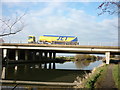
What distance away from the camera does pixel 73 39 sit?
193ft

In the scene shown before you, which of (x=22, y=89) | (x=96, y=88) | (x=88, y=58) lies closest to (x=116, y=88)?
(x=96, y=88)

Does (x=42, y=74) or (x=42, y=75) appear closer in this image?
(x=42, y=75)

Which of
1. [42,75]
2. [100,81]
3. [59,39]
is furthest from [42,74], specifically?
[59,39]

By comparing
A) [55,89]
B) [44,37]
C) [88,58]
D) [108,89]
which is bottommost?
[88,58]

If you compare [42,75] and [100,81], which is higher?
[100,81]

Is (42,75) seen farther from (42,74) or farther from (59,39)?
(59,39)

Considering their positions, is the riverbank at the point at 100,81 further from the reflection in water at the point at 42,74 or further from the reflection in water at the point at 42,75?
the reflection in water at the point at 42,75

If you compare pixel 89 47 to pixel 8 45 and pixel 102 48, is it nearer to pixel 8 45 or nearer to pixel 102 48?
pixel 102 48

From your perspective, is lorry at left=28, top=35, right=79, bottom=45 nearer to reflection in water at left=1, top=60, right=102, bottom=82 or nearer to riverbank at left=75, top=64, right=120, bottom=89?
reflection in water at left=1, top=60, right=102, bottom=82

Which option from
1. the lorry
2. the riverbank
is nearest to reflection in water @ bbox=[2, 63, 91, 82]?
the riverbank

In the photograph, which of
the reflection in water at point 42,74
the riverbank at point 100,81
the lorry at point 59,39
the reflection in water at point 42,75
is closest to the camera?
the riverbank at point 100,81

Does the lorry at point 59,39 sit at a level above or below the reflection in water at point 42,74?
above

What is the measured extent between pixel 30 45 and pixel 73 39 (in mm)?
18845

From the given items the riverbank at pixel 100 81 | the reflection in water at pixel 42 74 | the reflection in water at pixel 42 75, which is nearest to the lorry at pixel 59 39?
the reflection in water at pixel 42 74
